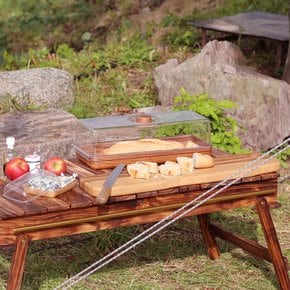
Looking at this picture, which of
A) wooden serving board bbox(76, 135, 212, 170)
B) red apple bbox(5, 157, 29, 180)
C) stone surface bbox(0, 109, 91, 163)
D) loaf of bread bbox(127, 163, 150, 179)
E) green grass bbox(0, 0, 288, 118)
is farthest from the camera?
green grass bbox(0, 0, 288, 118)

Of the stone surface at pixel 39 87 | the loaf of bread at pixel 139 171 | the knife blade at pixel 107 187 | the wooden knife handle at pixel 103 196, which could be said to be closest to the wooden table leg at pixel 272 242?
the loaf of bread at pixel 139 171

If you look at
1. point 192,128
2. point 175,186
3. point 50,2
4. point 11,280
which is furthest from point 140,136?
point 50,2

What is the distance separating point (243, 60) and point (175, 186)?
208 inches

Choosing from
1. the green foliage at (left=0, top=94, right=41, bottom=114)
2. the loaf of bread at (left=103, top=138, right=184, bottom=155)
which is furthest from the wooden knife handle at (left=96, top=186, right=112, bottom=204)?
the green foliage at (left=0, top=94, right=41, bottom=114)

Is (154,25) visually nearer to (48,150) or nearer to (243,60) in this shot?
(243,60)

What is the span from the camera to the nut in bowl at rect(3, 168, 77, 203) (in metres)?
4.23

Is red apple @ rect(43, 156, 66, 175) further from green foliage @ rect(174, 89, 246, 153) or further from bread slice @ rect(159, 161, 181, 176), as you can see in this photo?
green foliage @ rect(174, 89, 246, 153)

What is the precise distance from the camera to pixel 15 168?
178 inches

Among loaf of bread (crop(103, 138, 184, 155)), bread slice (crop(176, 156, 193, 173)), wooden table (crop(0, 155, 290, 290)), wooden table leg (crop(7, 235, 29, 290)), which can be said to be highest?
bread slice (crop(176, 156, 193, 173))

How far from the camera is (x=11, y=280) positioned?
4164mm

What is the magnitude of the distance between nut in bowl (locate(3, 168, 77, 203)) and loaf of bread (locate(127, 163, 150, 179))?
11.5 inches

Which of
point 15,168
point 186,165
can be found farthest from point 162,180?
point 15,168

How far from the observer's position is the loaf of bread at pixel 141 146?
4.79 metres

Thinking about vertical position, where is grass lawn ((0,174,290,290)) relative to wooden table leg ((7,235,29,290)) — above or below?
below
